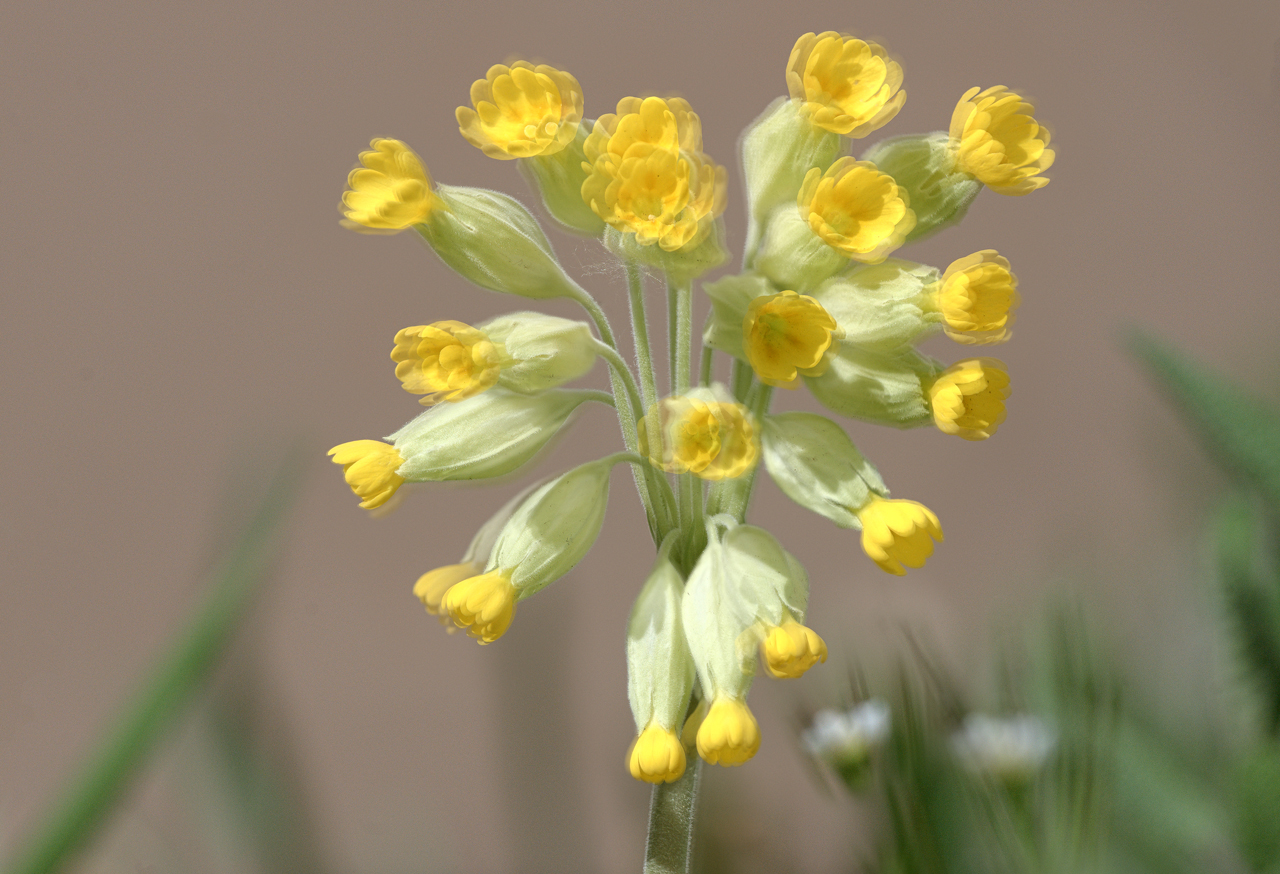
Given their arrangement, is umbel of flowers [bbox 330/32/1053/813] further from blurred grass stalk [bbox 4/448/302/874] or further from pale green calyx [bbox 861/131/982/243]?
blurred grass stalk [bbox 4/448/302/874]

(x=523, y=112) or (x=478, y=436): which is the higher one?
(x=523, y=112)

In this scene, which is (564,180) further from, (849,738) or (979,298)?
(849,738)

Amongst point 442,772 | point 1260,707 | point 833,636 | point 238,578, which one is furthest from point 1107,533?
point 238,578

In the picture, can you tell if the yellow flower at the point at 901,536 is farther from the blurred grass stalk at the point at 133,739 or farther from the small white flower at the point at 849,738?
the blurred grass stalk at the point at 133,739

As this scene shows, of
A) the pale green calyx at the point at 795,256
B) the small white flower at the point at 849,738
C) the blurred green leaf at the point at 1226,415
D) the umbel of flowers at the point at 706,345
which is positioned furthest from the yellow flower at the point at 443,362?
the blurred green leaf at the point at 1226,415

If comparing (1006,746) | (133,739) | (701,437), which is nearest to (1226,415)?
(1006,746)

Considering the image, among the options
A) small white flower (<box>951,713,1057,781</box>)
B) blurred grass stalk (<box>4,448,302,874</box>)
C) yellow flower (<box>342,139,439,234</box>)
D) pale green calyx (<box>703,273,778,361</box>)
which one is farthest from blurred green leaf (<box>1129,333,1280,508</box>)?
blurred grass stalk (<box>4,448,302,874</box>)

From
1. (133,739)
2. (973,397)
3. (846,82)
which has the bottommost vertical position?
(133,739)
